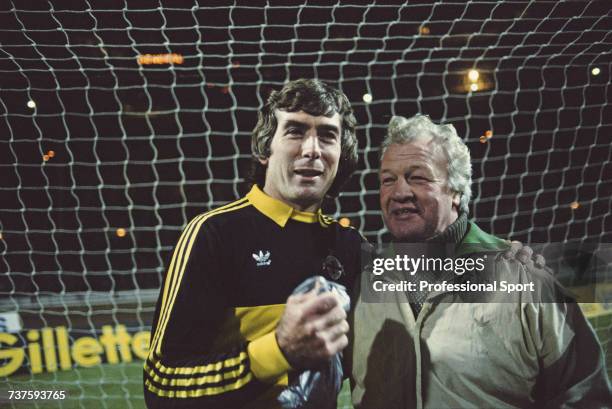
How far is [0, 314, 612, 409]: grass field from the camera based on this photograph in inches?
118

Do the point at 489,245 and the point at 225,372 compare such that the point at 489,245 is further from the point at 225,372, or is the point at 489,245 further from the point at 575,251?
the point at 225,372

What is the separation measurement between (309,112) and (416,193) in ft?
1.29

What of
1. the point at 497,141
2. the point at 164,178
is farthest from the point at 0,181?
the point at 497,141

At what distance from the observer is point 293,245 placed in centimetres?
142

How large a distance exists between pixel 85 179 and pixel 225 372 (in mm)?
6492

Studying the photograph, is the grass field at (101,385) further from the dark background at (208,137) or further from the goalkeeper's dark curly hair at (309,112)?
the goalkeeper's dark curly hair at (309,112)

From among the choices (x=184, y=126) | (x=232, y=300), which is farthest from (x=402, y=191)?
(x=184, y=126)

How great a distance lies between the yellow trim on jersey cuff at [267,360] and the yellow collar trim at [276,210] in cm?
33

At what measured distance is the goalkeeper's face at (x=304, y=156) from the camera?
1.40 metres

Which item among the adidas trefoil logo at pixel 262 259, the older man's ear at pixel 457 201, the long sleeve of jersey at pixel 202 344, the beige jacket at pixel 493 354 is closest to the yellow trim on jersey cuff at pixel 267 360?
the long sleeve of jersey at pixel 202 344

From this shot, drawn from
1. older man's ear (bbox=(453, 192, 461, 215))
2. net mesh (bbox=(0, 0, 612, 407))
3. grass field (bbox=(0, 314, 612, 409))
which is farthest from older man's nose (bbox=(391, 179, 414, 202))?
net mesh (bbox=(0, 0, 612, 407))

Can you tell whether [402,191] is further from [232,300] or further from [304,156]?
[232,300]

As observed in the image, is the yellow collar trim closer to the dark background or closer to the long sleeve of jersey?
the long sleeve of jersey

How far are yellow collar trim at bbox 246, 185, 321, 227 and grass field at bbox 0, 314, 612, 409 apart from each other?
192cm
